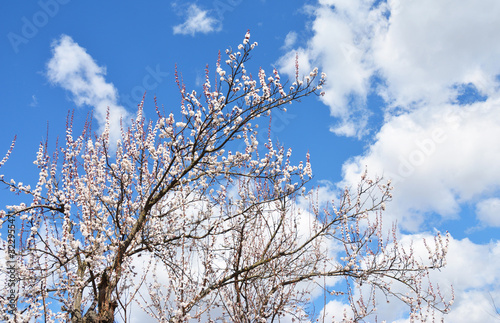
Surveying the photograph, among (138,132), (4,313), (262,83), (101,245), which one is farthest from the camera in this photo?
(138,132)

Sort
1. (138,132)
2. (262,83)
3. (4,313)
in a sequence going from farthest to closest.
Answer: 1. (138,132)
2. (262,83)
3. (4,313)

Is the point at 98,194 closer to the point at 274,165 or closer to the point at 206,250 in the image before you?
the point at 206,250

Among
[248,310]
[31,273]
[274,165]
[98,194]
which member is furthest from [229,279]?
[31,273]

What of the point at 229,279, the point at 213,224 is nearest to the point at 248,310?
the point at 229,279

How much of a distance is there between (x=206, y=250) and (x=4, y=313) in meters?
3.87

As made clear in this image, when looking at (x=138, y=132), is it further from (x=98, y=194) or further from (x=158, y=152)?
(x=98, y=194)

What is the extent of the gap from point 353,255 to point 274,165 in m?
2.64

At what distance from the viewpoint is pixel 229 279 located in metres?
7.66

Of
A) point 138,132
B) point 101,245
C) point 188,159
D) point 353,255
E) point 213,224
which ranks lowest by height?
point 101,245

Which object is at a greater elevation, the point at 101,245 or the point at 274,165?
the point at 274,165

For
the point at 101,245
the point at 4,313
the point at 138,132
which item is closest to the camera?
the point at 101,245

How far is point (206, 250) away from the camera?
711 centimetres

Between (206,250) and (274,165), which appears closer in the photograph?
(206,250)

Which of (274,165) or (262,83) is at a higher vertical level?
(262,83)
